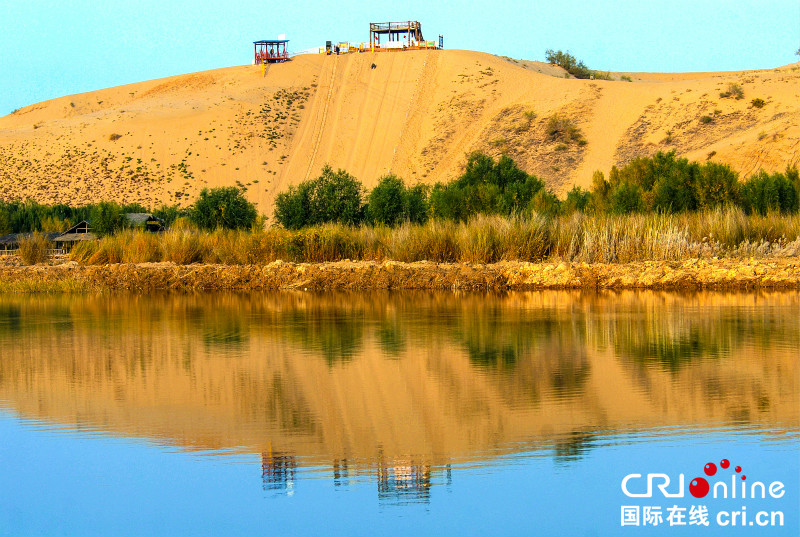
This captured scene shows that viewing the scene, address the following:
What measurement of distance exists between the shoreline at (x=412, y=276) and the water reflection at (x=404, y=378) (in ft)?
11.8

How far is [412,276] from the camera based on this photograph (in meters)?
24.6

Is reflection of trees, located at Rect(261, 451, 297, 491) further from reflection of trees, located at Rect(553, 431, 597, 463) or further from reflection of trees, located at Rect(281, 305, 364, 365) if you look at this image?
reflection of trees, located at Rect(281, 305, 364, 365)

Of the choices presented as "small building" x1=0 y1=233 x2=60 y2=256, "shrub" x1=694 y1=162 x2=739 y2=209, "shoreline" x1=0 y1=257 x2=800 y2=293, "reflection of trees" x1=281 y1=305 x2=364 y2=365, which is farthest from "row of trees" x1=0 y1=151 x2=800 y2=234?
"reflection of trees" x1=281 y1=305 x2=364 y2=365

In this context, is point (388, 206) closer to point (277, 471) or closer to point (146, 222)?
point (146, 222)

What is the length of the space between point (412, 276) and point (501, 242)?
335cm

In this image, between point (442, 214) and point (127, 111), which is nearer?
point (442, 214)

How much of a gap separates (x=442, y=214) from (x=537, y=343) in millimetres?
21186

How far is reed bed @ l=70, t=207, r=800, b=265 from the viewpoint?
25.5 metres

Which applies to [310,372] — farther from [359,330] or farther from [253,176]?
[253,176]

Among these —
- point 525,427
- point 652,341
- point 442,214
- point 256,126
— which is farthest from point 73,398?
point 256,126

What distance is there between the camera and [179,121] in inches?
3191

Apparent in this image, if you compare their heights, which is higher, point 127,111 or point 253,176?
point 127,111

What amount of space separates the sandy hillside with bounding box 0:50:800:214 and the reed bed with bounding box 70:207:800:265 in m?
29.8

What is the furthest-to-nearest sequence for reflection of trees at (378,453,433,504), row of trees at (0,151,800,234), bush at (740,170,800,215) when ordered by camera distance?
bush at (740,170,800,215) < row of trees at (0,151,800,234) < reflection of trees at (378,453,433,504)
